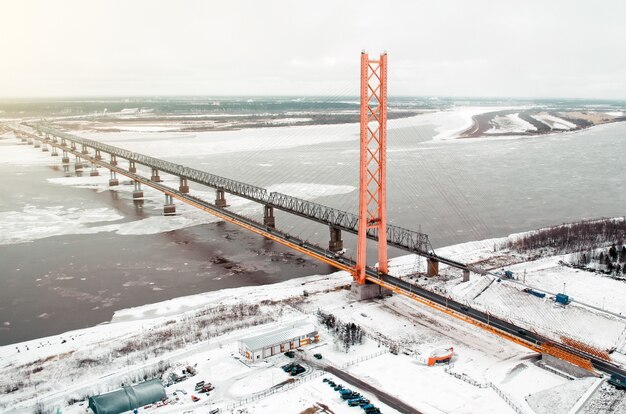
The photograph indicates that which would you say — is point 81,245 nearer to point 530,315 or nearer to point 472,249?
Answer: point 472,249

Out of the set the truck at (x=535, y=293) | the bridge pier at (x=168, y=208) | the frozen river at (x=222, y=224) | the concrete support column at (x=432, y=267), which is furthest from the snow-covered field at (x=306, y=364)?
the bridge pier at (x=168, y=208)

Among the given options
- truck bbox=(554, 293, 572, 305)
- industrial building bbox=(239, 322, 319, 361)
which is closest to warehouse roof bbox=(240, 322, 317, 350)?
industrial building bbox=(239, 322, 319, 361)

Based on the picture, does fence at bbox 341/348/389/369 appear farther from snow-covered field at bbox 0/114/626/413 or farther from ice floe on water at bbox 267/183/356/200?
ice floe on water at bbox 267/183/356/200

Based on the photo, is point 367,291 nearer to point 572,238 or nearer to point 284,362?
point 284,362

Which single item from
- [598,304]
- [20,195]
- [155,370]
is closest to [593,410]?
[598,304]

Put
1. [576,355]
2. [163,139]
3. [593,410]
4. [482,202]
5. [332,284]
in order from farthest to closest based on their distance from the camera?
[163,139] < [482,202] < [332,284] < [576,355] < [593,410]

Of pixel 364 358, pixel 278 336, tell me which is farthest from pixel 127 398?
pixel 364 358
